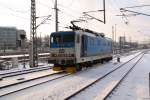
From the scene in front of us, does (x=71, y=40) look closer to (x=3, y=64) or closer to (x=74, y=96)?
(x=3, y=64)

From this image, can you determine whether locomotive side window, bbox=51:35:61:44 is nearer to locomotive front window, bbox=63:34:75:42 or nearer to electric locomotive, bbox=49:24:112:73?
electric locomotive, bbox=49:24:112:73

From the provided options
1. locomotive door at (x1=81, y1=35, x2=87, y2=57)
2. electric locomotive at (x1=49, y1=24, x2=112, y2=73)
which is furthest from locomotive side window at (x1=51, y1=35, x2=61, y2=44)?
locomotive door at (x1=81, y1=35, x2=87, y2=57)

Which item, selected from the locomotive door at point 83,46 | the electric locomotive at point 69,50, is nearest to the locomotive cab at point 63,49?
the electric locomotive at point 69,50

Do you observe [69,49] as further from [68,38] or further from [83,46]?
[83,46]

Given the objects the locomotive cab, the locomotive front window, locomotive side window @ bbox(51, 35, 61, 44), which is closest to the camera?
Answer: the locomotive cab

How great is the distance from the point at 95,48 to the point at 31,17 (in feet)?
22.0

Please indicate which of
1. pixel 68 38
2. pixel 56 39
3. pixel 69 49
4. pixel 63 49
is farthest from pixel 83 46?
pixel 56 39

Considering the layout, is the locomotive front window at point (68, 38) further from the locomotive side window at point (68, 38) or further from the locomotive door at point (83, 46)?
the locomotive door at point (83, 46)

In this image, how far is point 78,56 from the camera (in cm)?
2328

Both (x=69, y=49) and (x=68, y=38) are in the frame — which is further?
(x=68, y=38)

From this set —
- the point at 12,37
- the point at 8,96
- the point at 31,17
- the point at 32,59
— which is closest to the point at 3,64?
the point at 32,59

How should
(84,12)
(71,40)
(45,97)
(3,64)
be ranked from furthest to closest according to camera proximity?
(84,12) < (3,64) < (71,40) < (45,97)

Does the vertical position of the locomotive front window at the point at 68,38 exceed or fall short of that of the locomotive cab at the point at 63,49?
it exceeds it

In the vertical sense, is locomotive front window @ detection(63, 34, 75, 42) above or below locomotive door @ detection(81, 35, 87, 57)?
above
